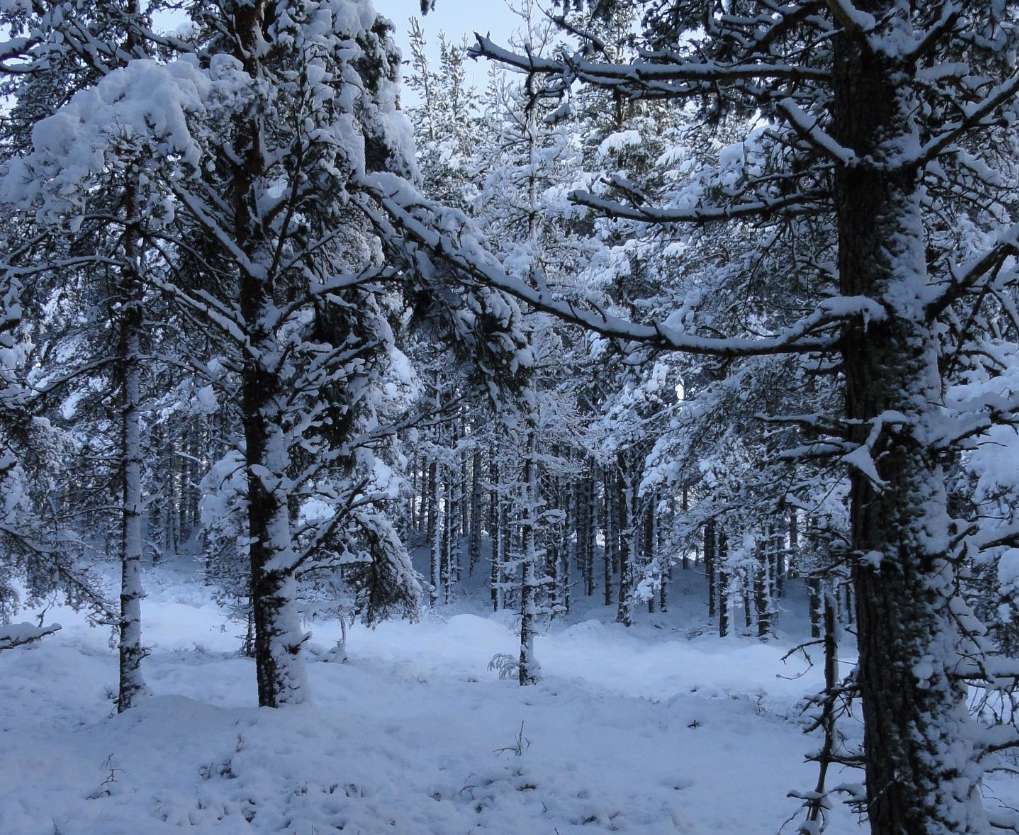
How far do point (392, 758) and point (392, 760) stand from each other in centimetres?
5

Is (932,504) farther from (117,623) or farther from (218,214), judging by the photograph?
(117,623)

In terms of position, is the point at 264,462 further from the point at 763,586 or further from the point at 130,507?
the point at 763,586

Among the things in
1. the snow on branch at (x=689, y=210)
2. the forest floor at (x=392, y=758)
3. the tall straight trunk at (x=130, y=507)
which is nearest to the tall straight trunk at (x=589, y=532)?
the forest floor at (x=392, y=758)

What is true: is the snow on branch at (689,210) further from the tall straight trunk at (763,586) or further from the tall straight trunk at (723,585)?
the tall straight trunk at (723,585)

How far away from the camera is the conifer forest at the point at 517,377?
2.88 metres

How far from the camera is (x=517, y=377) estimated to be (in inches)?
→ 258

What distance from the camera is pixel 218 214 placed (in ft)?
25.5

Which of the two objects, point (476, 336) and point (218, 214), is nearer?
point (476, 336)

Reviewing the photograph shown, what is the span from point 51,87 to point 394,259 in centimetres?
635

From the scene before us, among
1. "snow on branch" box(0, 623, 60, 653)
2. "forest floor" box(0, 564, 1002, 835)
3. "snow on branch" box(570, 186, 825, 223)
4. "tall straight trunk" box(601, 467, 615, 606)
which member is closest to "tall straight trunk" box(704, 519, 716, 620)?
"tall straight trunk" box(601, 467, 615, 606)

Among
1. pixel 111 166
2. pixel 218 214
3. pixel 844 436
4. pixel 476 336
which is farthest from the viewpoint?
pixel 218 214

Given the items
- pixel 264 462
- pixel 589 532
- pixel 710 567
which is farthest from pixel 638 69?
pixel 710 567

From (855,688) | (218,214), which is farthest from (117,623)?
(855,688)

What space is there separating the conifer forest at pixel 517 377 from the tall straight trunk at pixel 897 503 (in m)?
0.02
